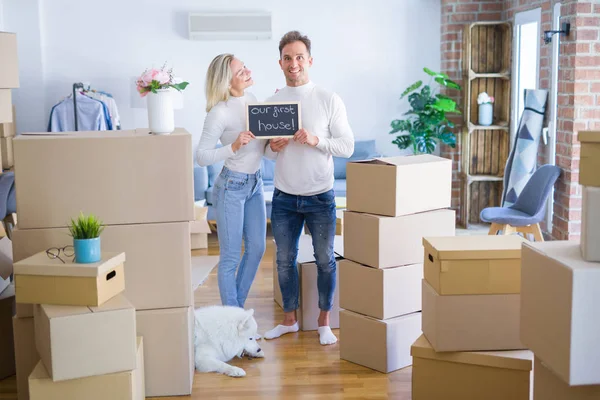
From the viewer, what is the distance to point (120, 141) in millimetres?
3037

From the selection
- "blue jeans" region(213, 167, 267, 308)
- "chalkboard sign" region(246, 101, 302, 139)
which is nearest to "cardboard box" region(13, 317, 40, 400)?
"blue jeans" region(213, 167, 267, 308)

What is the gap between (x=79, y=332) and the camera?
2643 mm

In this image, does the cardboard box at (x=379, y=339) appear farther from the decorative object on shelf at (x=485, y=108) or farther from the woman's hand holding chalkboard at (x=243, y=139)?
the decorative object on shelf at (x=485, y=108)

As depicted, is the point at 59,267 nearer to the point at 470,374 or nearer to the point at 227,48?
the point at 470,374

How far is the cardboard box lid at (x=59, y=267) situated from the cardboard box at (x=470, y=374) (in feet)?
3.99

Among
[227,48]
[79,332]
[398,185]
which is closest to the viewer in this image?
[79,332]

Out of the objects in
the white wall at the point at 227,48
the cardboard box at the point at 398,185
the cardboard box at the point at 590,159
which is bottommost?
the cardboard box at the point at 398,185

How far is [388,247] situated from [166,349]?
41.1 inches

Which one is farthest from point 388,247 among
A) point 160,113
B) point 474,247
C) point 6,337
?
point 6,337

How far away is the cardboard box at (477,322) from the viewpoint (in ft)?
9.45

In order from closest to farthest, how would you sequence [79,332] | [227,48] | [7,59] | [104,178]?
[79,332], [104,178], [7,59], [227,48]

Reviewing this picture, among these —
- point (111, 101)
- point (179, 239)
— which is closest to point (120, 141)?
point (179, 239)

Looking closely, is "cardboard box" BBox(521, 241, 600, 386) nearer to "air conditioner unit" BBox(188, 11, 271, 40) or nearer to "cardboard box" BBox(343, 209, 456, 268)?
"cardboard box" BBox(343, 209, 456, 268)

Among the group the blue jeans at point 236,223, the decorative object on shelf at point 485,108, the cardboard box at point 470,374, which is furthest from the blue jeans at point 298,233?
the decorative object on shelf at point 485,108
